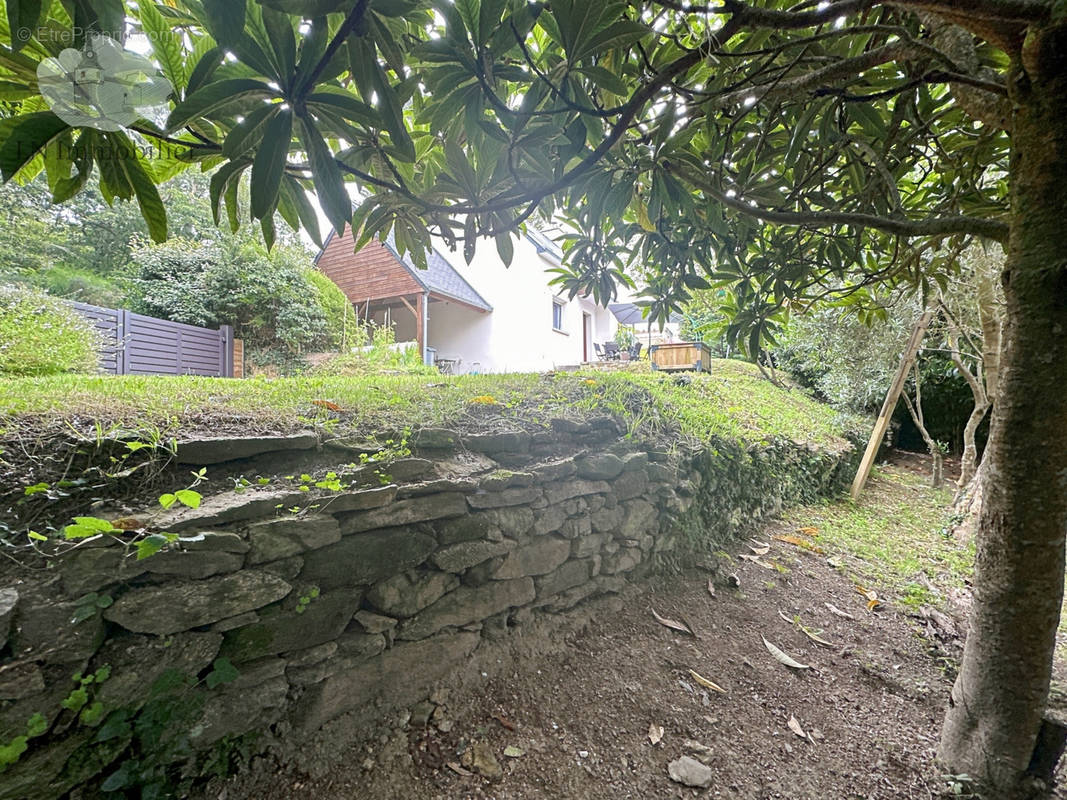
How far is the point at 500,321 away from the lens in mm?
10094

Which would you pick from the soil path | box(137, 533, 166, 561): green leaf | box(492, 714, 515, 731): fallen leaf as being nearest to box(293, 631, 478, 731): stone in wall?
the soil path

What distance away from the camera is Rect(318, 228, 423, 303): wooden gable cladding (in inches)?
350

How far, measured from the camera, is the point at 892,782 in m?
1.35

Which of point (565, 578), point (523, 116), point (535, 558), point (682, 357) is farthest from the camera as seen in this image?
point (682, 357)

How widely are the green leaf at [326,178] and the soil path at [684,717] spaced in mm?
1610

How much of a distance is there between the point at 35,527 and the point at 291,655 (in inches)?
30.2

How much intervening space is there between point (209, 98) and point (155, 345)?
6802mm

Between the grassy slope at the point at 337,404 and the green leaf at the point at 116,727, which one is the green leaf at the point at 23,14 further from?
the green leaf at the point at 116,727

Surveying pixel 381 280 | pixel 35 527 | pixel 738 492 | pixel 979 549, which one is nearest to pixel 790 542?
pixel 738 492

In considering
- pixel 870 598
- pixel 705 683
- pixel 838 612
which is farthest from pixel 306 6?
pixel 870 598

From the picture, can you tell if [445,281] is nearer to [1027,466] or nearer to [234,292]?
[234,292]

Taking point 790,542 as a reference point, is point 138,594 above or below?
above

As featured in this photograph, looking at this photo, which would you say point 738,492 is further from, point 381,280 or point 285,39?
point 381,280

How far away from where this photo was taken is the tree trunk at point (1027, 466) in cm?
99
